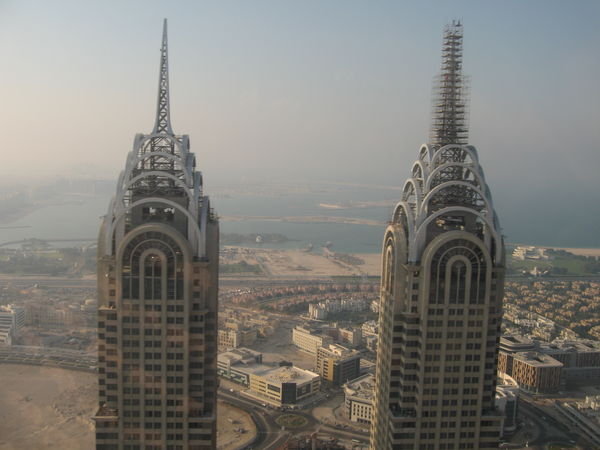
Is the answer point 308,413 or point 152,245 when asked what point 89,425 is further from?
point 152,245

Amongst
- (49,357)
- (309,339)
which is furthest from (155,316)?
(309,339)

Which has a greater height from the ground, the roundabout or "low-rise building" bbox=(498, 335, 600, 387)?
"low-rise building" bbox=(498, 335, 600, 387)

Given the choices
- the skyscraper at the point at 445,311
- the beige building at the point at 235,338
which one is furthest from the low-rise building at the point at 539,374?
the skyscraper at the point at 445,311

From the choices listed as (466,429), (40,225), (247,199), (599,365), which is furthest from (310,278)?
Answer: (466,429)

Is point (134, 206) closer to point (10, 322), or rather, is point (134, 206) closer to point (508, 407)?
point (508, 407)

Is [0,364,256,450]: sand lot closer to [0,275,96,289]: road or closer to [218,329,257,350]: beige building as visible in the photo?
[218,329,257,350]: beige building

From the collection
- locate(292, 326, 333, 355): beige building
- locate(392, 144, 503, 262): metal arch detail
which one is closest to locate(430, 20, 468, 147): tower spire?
locate(392, 144, 503, 262): metal arch detail

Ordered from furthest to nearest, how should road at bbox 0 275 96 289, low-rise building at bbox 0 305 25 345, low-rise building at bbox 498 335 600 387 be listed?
road at bbox 0 275 96 289
low-rise building at bbox 498 335 600 387
low-rise building at bbox 0 305 25 345
